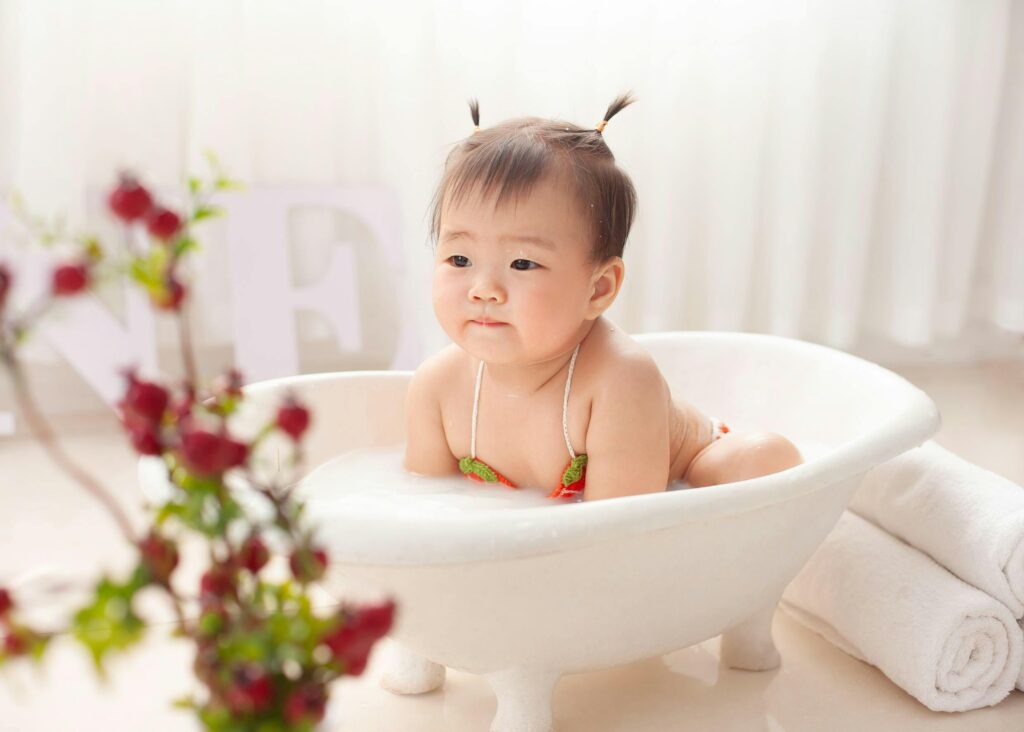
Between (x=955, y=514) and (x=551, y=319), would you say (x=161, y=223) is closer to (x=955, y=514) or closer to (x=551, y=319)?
(x=551, y=319)

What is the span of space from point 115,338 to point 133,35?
53 cm

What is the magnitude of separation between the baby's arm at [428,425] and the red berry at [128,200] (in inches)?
35.2

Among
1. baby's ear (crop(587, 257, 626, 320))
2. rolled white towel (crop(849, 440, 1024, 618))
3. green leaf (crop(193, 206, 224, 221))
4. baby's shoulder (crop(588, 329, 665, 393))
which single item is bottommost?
rolled white towel (crop(849, 440, 1024, 618))

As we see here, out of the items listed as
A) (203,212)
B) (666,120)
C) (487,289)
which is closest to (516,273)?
(487,289)

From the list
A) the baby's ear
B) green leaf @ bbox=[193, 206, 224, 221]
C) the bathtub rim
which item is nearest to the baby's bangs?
the baby's ear

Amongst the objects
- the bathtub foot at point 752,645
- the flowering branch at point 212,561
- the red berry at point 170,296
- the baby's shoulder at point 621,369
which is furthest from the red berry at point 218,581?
the bathtub foot at point 752,645

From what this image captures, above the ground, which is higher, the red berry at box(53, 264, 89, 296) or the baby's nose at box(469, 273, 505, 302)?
the red berry at box(53, 264, 89, 296)

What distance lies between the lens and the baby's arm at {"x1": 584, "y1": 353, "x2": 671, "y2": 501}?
1.15 meters

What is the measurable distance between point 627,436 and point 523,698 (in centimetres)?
28

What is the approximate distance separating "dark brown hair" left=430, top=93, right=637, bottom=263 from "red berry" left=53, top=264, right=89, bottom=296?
2.47ft

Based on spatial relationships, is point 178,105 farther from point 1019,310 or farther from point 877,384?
point 1019,310

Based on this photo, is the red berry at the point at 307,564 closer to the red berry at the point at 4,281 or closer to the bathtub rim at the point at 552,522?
the red berry at the point at 4,281

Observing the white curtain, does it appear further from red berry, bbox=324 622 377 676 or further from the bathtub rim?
red berry, bbox=324 622 377 676

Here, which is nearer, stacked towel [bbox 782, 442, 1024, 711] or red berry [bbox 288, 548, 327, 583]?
red berry [bbox 288, 548, 327, 583]
